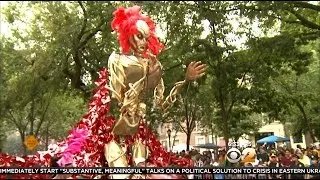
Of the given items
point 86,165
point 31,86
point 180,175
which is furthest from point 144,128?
point 31,86

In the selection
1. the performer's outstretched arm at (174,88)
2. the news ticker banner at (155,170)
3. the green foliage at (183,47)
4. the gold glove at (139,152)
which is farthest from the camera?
the green foliage at (183,47)

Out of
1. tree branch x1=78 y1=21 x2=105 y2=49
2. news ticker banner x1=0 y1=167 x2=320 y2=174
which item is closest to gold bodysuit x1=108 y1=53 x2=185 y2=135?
news ticker banner x1=0 y1=167 x2=320 y2=174

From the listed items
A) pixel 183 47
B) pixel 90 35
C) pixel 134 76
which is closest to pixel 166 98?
pixel 134 76

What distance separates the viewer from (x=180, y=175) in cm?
508

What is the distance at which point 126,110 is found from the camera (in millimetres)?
6180

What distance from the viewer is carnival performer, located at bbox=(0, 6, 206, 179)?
614 centimetres

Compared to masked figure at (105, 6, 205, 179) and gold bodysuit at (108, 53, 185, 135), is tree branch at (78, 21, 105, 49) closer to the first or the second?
masked figure at (105, 6, 205, 179)

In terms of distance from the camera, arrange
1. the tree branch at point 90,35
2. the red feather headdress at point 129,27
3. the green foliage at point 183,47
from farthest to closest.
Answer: the tree branch at point 90,35, the green foliage at point 183,47, the red feather headdress at point 129,27

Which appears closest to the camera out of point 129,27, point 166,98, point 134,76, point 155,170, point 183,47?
point 155,170

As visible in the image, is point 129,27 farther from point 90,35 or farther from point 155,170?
point 90,35

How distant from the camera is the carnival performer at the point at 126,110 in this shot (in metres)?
6.14

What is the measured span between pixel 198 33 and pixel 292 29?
322cm

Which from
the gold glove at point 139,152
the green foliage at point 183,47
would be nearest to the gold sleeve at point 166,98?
the gold glove at point 139,152

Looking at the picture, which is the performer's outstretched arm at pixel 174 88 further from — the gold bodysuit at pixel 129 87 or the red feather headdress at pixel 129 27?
the red feather headdress at pixel 129 27
